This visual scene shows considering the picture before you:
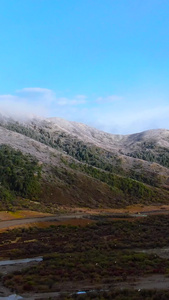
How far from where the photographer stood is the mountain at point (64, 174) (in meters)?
81.1

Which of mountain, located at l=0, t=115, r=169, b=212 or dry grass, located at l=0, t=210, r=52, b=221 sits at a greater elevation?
mountain, located at l=0, t=115, r=169, b=212

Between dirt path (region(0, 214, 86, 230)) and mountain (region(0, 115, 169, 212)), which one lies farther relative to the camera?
mountain (region(0, 115, 169, 212))

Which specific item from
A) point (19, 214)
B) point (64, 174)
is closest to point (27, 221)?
point (19, 214)

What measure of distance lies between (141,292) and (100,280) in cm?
451

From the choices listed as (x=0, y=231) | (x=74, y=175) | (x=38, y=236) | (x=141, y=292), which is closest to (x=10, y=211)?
(x=0, y=231)

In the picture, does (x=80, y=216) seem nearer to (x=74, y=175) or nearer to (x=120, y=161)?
(x=74, y=175)

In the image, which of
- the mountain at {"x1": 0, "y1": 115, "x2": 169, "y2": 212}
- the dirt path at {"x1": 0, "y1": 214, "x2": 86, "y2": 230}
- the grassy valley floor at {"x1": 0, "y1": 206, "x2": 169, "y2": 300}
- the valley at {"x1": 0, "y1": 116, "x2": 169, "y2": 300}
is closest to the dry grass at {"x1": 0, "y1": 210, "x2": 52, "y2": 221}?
the valley at {"x1": 0, "y1": 116, "x2": 169, "y2": 300}

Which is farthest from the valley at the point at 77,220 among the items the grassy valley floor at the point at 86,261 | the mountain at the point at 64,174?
the mountain at the point at 64,174

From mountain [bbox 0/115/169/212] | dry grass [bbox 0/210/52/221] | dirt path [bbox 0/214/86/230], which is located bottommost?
dirt path [bbox 0/214/86/230]

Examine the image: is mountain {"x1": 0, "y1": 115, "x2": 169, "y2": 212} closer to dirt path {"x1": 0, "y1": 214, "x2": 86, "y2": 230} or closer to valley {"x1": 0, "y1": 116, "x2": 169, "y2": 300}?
valley {"x1": 0, "y1": 116, "x2": 169, "y2": 300}

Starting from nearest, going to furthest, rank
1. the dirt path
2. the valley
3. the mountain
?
1. the valley
2. the dirt path
3. the mountain

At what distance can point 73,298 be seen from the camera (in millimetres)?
19844

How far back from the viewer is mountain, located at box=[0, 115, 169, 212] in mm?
81125

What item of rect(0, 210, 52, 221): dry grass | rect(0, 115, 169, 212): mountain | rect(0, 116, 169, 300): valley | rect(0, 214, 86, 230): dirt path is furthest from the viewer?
rect(0, 115, 169, 212): mountain
